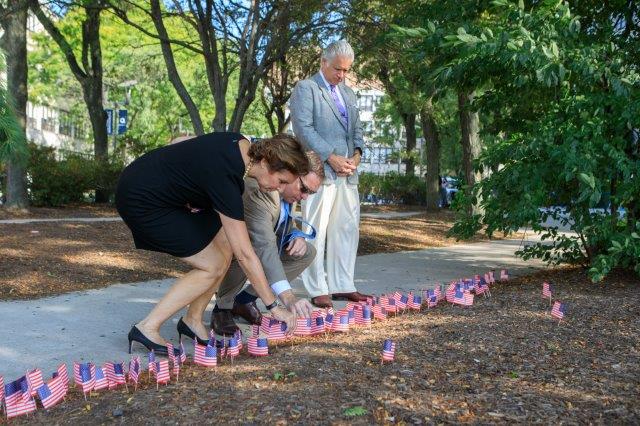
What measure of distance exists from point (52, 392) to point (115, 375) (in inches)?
12.2

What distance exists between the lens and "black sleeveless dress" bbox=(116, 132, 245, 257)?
Answer: 408 centimetres

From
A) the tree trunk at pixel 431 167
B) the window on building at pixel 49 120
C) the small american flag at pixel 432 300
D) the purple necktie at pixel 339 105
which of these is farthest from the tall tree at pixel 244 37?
the window on building at pixel 49 120

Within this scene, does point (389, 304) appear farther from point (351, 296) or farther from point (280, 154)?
point (280, 154)

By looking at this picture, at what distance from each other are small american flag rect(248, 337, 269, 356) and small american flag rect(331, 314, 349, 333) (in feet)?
2.26

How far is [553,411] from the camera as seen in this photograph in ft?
10.5

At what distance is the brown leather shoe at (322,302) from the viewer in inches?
243

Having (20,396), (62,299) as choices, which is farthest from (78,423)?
(62,299)

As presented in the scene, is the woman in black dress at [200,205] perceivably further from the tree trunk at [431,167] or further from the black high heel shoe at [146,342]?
the tree trunk at [431,167]

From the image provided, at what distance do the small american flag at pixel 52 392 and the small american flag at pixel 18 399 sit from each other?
0.05 m

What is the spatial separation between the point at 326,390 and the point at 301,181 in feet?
5.26

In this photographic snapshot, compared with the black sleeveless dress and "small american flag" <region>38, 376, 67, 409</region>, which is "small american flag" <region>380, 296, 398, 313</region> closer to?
the black sleeveless dress

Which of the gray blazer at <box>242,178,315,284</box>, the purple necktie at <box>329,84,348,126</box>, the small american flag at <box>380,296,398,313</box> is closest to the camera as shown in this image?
the gray blazer at <box>242,178,315,284</box>

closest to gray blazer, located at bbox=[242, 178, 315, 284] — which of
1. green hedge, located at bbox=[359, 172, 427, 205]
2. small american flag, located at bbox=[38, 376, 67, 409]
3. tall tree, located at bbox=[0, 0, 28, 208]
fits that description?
small american flag, located at bbox=[38, 376, 67, 409]

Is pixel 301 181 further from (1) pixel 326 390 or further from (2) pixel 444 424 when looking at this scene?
(2) pixel 444 424
